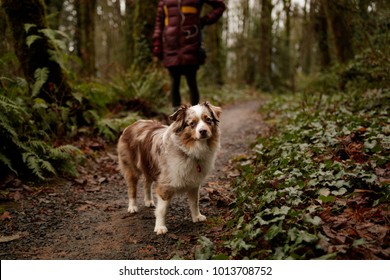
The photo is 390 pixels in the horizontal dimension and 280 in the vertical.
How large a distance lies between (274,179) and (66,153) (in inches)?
142

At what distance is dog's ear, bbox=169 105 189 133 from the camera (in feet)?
15.2

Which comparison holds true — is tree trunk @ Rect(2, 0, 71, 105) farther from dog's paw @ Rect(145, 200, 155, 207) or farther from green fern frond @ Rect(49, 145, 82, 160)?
dog's paw @ Rect(145, 200, 155, 207)

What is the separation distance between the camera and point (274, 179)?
198 inches

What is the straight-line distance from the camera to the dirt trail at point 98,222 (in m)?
4.23

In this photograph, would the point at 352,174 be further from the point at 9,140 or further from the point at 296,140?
the point at 9,140

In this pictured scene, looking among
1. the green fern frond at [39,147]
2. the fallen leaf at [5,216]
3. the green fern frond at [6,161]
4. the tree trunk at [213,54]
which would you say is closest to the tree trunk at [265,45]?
the tree trunk at [213,54]

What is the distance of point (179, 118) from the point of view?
4.69 meters

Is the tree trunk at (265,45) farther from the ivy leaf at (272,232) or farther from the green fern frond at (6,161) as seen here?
the ivy leaf at (272,232)

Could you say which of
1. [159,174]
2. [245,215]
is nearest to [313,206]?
[245,215]

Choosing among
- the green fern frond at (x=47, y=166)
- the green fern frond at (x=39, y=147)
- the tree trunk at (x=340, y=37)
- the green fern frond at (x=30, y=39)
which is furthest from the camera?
the tree trunk at (x=340, y=37)

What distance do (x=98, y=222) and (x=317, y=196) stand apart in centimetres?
286

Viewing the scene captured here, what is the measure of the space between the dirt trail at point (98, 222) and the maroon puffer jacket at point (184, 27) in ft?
8.79

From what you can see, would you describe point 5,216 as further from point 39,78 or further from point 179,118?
point 39,78

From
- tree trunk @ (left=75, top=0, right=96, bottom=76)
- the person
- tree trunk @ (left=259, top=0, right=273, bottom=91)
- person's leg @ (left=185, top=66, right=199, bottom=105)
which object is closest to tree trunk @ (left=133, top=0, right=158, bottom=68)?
the person
